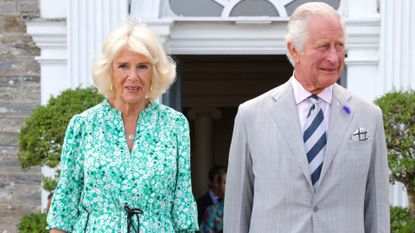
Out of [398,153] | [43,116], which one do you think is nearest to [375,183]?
[398,153]

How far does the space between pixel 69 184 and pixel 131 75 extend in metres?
0.55

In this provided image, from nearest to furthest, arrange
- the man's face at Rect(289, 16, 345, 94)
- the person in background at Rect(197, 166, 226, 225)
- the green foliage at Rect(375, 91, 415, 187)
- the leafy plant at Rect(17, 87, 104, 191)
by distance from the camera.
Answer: the man's face at Rect(289, 16, 345, 94)
the green foliage at Rect(375, 91, 415, 187)
the leafy plant at Rect(17, 87, 104, 191)
the person in background at Rect(197, 166, 226, 225)

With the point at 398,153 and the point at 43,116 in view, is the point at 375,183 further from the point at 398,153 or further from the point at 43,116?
the point at 43,116

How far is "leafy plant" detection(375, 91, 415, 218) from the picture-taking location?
7.61 m

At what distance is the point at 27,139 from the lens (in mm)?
7922

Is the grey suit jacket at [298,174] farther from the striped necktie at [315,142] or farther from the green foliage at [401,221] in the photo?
the green foliage at [401,221]

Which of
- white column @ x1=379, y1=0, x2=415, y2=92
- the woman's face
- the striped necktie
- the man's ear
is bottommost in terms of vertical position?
the striped necktie

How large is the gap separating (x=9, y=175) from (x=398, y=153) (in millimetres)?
3311

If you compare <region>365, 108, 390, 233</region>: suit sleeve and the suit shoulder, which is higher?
the suit shoulder

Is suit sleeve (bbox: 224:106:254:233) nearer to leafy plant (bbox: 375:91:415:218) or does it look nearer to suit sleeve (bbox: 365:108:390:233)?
suit sleeve (bbox: 365:108:390:233)

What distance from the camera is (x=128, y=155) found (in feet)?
15.3

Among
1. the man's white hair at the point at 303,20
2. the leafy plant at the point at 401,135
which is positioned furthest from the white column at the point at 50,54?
the man's white hair at the point at 303,20

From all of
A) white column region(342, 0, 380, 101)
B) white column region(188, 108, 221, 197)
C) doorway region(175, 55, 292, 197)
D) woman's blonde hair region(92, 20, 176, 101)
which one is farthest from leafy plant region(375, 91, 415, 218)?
white column region(188, 108, 221, 197)

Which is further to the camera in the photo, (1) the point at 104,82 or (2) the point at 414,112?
(2) the point at 414,112
